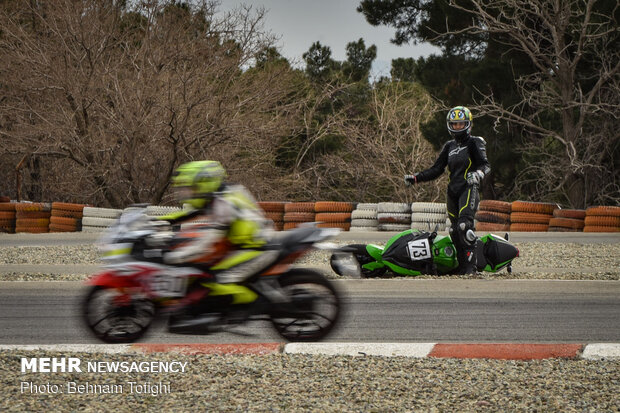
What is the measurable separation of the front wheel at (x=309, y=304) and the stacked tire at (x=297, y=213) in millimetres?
13010

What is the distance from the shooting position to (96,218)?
1906 centimetres

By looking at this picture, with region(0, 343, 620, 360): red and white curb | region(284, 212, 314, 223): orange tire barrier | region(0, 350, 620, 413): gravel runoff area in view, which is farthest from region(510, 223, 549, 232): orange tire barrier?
region(0, 350, 620, 413): gravel runoff area

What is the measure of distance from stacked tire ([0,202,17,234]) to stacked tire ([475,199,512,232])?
10.4 metres

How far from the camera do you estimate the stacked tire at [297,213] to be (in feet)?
62.7

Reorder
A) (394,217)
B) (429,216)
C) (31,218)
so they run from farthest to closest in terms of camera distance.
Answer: (31,218) < (394,217) < (429,216)

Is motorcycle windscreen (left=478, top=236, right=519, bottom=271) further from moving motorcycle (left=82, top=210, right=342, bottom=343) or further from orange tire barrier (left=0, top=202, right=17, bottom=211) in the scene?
orange tire barrier (left=0, top=202, right=17, bottom=211)

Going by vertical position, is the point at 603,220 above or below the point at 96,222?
above

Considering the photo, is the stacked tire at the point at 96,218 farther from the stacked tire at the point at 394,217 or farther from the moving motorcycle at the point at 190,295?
the moving motorcycle at the point at 190,295

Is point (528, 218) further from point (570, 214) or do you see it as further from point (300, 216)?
point (300, 216)

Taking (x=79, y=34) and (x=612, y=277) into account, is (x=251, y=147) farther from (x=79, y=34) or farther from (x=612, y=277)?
(x=612, y=277)

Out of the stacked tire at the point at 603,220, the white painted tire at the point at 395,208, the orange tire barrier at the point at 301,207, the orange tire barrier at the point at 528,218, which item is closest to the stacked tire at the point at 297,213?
the orange tire barrier at the point at 301,207

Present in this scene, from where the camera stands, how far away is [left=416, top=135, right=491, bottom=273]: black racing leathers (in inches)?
395

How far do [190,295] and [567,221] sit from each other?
14197 mm

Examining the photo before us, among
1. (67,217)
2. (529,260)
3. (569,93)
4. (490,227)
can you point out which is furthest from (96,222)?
(569,93)
